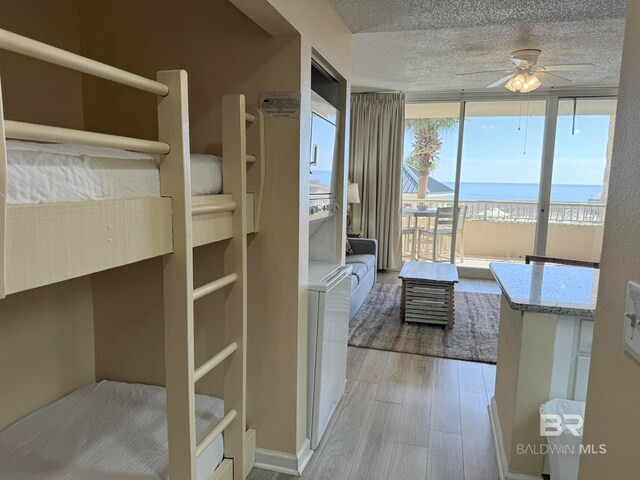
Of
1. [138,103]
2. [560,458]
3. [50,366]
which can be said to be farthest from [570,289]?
[50,366]

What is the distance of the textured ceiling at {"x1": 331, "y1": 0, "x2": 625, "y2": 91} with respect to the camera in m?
2.34

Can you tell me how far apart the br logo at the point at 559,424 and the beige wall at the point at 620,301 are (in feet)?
2.78

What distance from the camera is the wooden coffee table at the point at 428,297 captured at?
155 inches

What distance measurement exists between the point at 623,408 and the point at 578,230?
6.49 m

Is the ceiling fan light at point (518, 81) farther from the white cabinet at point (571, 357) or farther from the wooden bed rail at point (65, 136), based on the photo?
the wooden bed rail at point (65, 136)

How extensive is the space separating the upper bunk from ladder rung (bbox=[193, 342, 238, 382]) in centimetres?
41

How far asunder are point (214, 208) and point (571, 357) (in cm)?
154

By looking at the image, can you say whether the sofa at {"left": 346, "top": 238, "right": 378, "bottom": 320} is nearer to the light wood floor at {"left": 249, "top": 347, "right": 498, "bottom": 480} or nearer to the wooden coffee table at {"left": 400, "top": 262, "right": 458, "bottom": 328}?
the wooden coffee table at {"left": 400, "top": 262, "right": 458, "bottom": 328}

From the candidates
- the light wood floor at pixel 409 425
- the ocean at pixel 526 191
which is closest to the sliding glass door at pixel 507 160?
the ocean at pixel 526 191

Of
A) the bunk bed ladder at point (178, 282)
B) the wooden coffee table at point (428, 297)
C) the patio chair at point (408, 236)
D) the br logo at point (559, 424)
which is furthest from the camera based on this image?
the patio chair at point (408, 236)

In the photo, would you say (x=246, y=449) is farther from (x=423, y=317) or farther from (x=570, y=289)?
(x=423, y=317)

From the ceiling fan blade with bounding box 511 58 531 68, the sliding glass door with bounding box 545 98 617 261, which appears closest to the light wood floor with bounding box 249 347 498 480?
the ceiling fan blade with bounding box 511 58 531 68

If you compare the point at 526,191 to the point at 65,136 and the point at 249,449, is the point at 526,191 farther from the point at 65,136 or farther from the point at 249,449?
the point at 65,136

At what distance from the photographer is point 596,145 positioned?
579 cm
